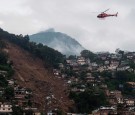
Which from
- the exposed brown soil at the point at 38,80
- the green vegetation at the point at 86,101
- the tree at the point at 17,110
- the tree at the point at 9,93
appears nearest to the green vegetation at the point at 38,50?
the exposed brown soil at the point at 38,80

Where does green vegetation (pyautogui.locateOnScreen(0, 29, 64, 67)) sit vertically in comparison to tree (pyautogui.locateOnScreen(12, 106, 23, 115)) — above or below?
above

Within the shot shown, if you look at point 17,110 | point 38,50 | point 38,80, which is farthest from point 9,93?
point 38,50

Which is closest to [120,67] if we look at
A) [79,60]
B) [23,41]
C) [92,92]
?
[79,60]

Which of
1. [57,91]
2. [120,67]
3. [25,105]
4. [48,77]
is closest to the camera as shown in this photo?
[25,105]

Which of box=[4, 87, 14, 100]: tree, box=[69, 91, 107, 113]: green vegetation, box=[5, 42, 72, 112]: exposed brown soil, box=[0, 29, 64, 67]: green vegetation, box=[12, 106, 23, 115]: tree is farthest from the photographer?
box=[0, 29, 64, 67]: green vegetation

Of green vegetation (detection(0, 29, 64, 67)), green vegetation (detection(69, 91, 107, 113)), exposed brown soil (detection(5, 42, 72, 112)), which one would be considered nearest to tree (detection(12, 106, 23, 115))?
exposed brown soil (detection(5, 42, 72, 112))

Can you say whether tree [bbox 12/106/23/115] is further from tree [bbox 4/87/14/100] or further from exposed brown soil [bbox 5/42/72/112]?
exposed brown soil [bbox 5/42/72/112]

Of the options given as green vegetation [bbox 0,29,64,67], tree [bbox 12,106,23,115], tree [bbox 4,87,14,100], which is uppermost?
green vegetation [bbox 0,29,64,67]

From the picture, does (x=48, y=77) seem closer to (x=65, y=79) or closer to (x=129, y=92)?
(x=65, y=79)
